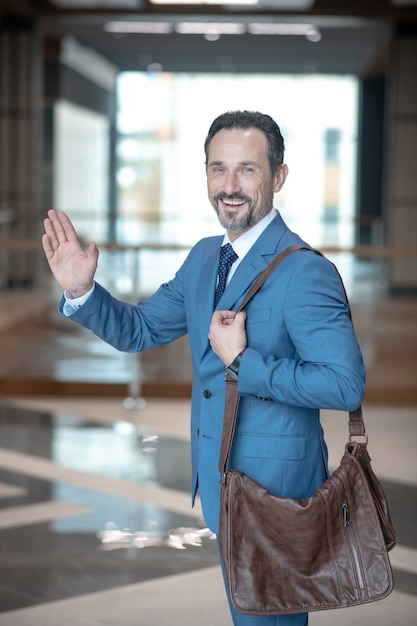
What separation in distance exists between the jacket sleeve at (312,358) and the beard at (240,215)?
16cm

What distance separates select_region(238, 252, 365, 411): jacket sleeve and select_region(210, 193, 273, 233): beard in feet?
0.52

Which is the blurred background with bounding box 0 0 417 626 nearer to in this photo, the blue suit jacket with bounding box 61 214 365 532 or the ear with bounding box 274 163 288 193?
the blue suit jacket with bounding box 61 214 365 532

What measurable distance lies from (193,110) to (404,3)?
8454 millimetres

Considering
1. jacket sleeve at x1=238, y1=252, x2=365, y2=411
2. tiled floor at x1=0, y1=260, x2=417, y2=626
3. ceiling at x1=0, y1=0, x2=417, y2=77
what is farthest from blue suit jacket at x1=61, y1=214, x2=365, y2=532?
ceiling at x1=0, y1=0, x2=417, y2=77

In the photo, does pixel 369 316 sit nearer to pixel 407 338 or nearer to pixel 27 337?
pixel 407 338

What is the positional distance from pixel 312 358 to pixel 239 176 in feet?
Answer: 1.41

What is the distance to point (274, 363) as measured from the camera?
7.03ft

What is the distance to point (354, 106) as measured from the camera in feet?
73.9

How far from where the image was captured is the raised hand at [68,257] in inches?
93.1

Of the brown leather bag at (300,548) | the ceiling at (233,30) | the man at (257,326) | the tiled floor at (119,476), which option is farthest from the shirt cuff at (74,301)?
the ceiling at (233,30)

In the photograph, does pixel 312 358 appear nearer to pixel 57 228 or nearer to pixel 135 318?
pixel 135 318

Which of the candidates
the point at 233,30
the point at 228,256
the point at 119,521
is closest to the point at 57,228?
the point at 228,256

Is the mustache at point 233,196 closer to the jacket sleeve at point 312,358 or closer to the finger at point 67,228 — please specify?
the jacket sleeve at point 312,358

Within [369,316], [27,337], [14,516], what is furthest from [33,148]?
[14,516]
